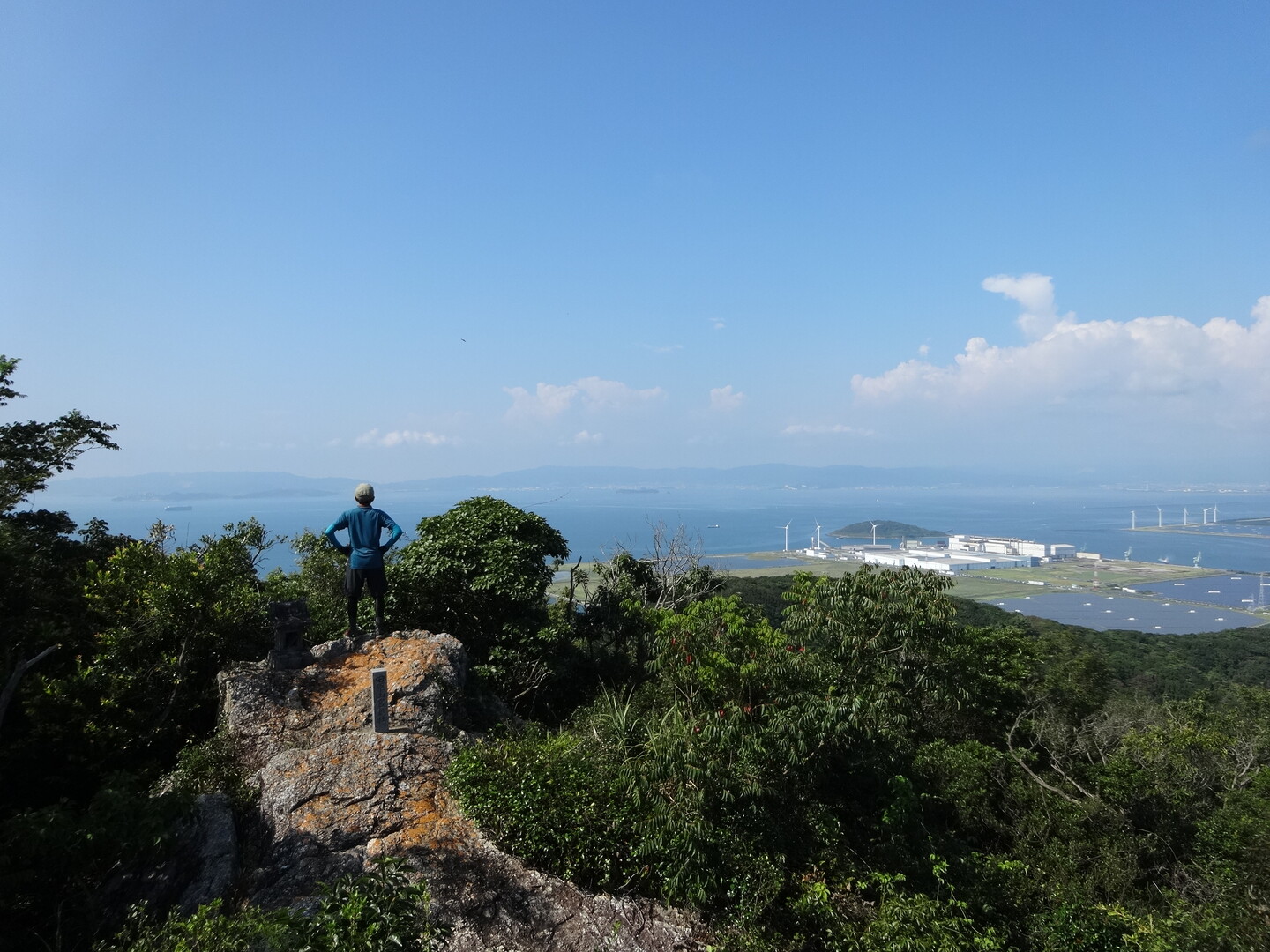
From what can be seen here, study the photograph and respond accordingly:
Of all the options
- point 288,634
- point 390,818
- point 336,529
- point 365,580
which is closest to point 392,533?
point 336,529

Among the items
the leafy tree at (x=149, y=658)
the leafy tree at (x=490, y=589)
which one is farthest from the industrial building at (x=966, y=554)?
the leafy tree at (x=149, y=658)

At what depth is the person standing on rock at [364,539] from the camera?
1005 cm

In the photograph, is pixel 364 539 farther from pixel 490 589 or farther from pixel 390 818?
pixel 390 818

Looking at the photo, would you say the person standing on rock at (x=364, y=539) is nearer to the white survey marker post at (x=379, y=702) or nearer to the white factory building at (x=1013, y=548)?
the white survey marker post at (x=379, y=702)

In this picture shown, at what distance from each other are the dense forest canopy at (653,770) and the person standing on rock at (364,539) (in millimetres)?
1395

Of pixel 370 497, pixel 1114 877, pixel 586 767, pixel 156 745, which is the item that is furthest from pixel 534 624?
pixel 1114 877

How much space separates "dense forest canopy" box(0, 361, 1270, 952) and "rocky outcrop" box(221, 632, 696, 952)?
297 millimetres

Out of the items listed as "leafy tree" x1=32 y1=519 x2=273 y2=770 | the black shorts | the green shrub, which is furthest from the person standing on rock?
the green shrub

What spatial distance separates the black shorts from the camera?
406 inches

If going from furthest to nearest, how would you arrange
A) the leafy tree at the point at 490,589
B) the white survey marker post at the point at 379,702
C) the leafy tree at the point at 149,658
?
the leafy tree at the point at 490,589 < the white survey marker post at the point at 379,702 < the leafy tree at the point at 149,658

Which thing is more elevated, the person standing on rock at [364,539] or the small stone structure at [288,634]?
the person standing on rock at [364,539]

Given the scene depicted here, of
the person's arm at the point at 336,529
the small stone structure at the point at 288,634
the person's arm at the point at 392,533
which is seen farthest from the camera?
the person's arm at the point at 392,533

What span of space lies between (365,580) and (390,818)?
13.7 ft

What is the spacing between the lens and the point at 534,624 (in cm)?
1219
